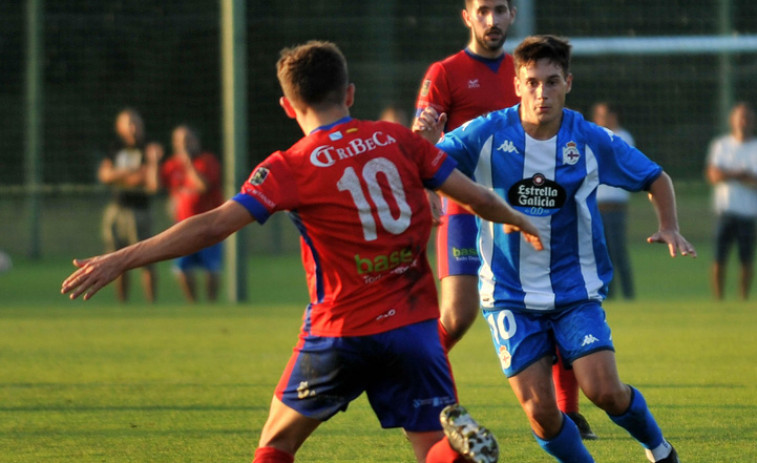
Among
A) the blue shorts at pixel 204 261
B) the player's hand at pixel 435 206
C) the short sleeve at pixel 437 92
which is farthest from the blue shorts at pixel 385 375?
the blue shorts at pixel 204 261

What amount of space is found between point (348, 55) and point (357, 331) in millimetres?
13987

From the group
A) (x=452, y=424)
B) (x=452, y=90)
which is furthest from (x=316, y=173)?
(x=452, y=90)

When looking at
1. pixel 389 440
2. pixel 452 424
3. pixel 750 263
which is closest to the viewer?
pixel 452 424

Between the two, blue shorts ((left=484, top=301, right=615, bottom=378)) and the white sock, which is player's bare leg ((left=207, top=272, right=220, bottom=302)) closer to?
blue shorts ((left=484, top=301, right=615, bottom=378))

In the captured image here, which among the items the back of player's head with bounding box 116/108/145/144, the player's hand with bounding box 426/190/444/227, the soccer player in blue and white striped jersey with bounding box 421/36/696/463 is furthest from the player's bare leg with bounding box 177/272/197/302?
the soccer player in blue and white striped jersey with bounding box 421/36/696/463

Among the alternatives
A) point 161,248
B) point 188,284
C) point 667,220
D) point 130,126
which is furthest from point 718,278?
point 161,248

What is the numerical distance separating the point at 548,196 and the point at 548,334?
1.77 ft

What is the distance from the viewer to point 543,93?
483 centimetres

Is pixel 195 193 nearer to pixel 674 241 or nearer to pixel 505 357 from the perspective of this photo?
pixel 505 357

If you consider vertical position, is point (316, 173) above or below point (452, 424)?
above

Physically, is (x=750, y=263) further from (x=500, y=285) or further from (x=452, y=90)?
(x=500, y=285)

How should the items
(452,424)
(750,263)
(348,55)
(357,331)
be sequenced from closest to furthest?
(452,424)
(357,331)
(750,263)
(348,55)

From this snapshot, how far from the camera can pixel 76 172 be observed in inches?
850

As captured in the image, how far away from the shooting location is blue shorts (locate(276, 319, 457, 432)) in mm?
3832
